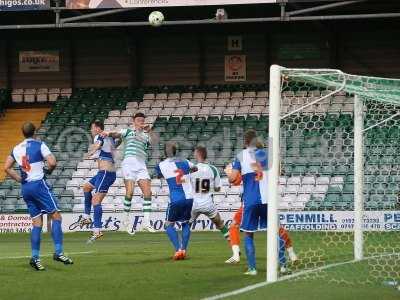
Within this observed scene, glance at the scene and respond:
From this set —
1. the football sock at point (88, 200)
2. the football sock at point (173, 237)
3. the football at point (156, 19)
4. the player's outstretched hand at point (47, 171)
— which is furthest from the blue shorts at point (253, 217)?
the football at point (156, 19)

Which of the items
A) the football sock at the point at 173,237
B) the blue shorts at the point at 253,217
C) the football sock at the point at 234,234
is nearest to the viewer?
the blue shorts at the point at 253,217

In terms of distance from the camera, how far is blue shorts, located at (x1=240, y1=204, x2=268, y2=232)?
13.0 meters

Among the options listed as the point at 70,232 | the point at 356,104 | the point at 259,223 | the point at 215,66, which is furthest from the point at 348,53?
the point at 259,223

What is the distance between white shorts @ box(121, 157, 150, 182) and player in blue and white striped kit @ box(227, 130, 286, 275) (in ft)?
27.2

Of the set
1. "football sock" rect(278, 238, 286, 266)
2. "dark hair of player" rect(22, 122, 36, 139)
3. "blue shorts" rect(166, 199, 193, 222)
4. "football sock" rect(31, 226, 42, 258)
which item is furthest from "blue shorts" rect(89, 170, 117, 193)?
"football sock" rect(278, 238, 286, 266)

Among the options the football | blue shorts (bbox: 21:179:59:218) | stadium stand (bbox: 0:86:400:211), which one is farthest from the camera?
the football

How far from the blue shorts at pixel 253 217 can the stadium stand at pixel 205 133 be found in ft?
32.1

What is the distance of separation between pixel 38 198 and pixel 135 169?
7806mm

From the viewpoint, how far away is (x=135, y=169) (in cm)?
2145

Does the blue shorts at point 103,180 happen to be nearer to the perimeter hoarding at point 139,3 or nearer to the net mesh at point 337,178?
the net mesh at point 337,178

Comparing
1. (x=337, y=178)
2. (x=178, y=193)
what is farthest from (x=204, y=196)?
(x=337, y=178)

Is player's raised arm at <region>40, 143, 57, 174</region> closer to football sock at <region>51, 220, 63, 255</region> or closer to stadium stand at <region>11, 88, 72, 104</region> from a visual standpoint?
football sock at <region>51, 220, 63, 255</region>

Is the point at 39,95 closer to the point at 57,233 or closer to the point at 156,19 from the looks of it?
the point at 156,19

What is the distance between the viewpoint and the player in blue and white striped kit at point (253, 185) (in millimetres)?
13078
